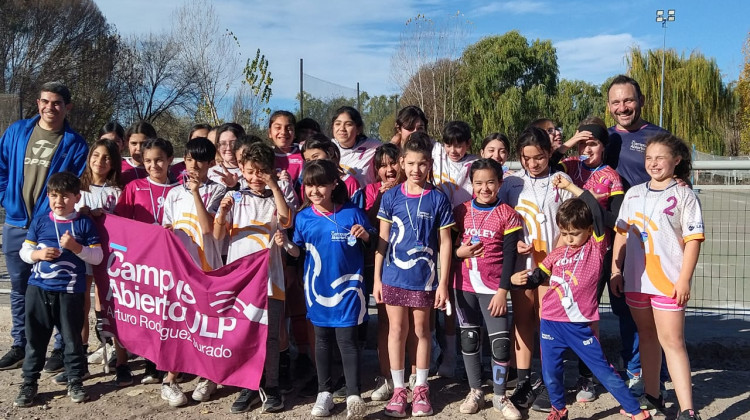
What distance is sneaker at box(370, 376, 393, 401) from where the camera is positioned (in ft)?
14.8

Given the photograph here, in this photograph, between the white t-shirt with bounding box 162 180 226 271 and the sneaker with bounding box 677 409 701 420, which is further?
the white t-shirt with bounding box 162 180 226 271

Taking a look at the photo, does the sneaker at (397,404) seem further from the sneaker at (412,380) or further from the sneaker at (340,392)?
the sneaker at (340,392)

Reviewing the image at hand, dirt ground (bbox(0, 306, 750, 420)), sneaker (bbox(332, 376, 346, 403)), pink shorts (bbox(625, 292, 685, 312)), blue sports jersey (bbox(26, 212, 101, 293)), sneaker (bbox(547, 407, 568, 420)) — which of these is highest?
blue sports jersey (bbox(26, 212, 101, 293))

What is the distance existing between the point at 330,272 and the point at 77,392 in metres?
2.13

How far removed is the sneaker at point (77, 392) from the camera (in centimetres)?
448

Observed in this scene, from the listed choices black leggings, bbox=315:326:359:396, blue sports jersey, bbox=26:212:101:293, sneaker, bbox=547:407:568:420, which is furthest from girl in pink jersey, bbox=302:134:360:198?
sneaker, bbox=547:407:568:420

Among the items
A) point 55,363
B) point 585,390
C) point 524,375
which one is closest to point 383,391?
point 524,375

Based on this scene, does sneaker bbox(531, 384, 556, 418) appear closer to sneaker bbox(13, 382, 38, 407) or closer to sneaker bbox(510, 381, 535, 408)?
sneaker bbox(510, 381, 535, 408)

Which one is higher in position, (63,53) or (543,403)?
(63,53)

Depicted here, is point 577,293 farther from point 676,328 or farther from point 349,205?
point 349,205

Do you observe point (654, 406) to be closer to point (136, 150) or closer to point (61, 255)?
point (61, 255)

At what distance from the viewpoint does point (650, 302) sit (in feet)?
13.3

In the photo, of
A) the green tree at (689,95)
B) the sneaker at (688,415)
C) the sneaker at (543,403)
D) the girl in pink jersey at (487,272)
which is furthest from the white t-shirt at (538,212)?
the green tree at (689,95)

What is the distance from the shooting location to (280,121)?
5227mm
